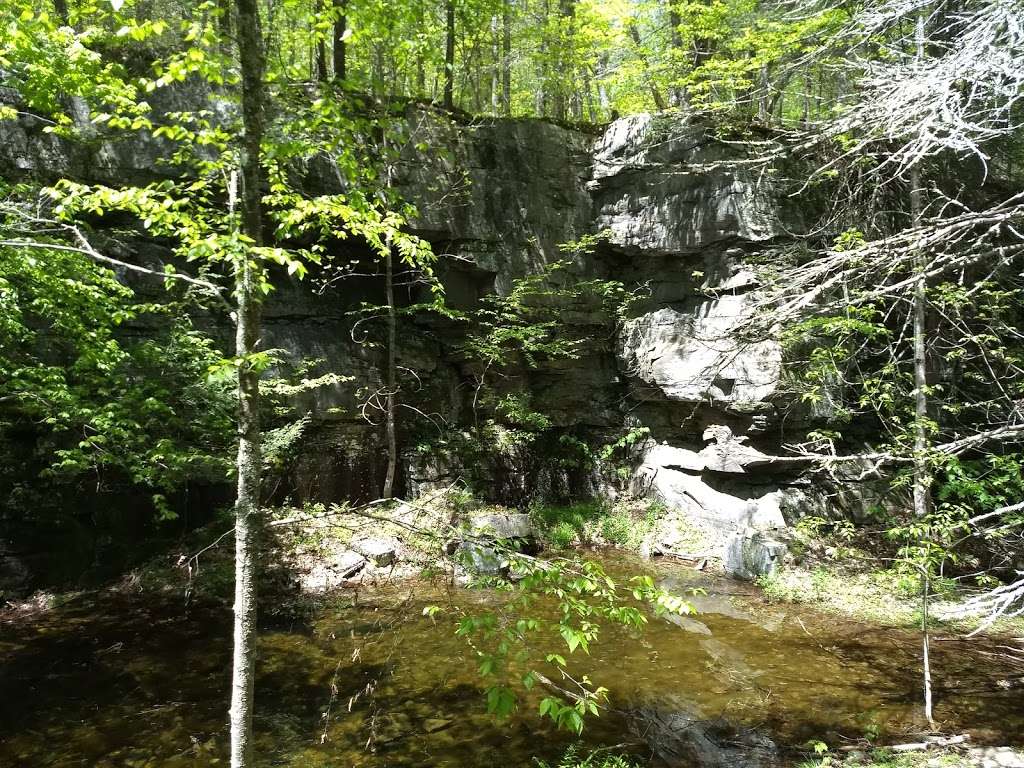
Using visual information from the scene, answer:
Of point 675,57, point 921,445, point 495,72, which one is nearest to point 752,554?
point 921,445

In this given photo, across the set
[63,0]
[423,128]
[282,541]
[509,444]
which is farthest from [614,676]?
[63,0]

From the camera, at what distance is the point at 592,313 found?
1340cm

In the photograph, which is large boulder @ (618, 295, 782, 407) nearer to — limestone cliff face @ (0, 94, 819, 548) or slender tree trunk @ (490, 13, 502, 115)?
limestone cliff face @ (0, 94, 819, 548)

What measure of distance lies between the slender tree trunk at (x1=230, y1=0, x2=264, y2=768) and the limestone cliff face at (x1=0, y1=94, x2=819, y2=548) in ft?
27.3

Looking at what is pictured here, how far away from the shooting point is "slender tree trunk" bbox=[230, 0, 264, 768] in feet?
9.51

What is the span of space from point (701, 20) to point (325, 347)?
10098mm

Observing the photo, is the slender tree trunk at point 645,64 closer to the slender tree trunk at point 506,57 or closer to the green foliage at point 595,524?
the slender tree trunk at point 506,57

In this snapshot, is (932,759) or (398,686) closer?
(932,759)

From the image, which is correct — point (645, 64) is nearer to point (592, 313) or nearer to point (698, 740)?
point (592, 313)

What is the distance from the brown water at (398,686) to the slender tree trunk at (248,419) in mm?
2526

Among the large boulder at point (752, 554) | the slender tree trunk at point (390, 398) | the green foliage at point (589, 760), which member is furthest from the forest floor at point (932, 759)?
the slender tree trunk at point (390, 398)

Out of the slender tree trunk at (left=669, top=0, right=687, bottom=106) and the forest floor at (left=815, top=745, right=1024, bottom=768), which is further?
the slender tree trunk at (left=669, top=0, right=687, bottom=106)

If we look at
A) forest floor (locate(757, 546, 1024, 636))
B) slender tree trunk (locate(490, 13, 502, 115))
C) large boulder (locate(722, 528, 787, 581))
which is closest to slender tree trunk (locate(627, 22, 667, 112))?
slender tree trunk (locate(490, 13, 502, 115))

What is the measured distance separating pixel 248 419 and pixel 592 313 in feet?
36.0
